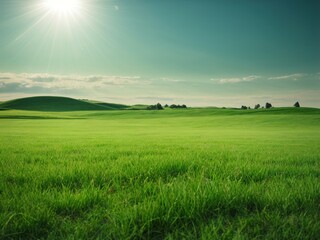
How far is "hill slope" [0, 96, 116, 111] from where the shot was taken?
141000 mm

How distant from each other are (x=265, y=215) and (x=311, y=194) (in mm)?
849

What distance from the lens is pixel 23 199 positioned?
2477 millimetres

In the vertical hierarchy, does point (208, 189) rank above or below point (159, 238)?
above

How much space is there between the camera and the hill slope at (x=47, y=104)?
463ft

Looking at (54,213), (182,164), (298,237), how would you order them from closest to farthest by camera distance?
(298,237), (54,213), (182,164)

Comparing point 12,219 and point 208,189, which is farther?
point 208,189

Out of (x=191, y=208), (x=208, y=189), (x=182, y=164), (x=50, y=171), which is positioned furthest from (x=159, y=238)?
(x=50, y=171)

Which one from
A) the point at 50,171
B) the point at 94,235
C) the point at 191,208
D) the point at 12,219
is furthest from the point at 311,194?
the point at 50,171

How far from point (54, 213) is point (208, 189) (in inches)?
62.1

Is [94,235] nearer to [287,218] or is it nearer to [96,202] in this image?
[96,202]

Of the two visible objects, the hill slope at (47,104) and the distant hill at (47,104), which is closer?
the distant hill at (47,104)

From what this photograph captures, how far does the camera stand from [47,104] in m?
150

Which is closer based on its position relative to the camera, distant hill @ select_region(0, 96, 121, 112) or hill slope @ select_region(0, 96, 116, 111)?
distant hill @ select_region(0, 96, 121, 112)

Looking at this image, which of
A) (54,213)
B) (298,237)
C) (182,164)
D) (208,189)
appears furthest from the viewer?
(182,164)
